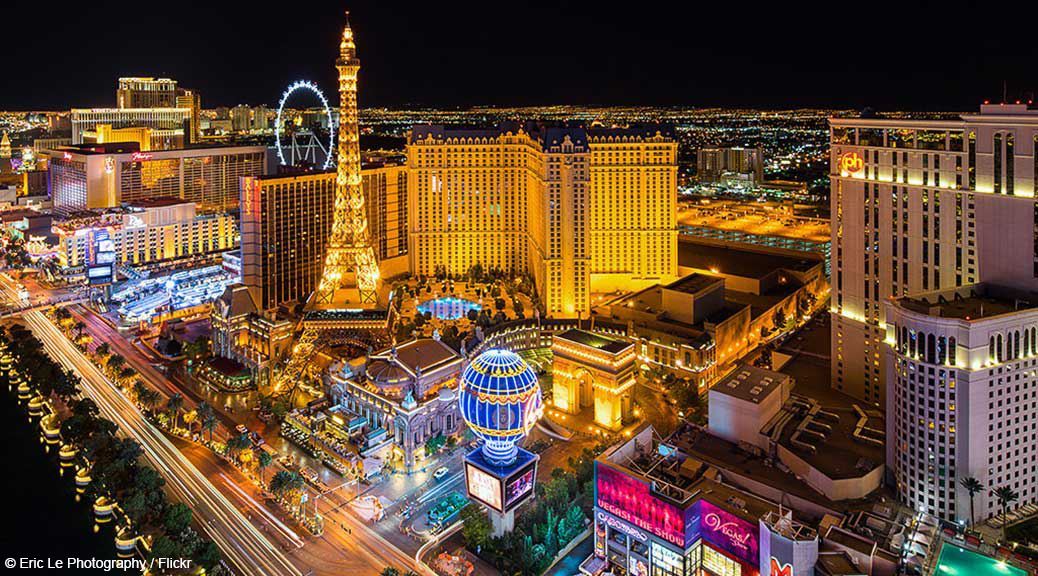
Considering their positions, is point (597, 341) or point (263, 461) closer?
point (263, 461)

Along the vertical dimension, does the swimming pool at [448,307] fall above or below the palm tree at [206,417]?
above

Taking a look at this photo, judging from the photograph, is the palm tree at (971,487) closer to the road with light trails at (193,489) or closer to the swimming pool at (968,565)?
the swimming pool at (968,565)

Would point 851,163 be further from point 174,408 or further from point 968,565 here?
point 174,408

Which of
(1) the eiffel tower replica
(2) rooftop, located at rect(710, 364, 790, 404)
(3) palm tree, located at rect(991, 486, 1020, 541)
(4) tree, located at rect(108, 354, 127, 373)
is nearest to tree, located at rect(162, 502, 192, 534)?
(4) tree, located at rect(108, 354, 127, 373)

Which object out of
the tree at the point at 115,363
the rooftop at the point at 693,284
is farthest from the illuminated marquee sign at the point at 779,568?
the tree at the point at 115,363

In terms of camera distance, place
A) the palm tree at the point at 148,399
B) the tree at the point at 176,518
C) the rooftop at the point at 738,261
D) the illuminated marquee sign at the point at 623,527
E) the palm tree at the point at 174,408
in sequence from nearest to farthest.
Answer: the illuminated marquee sign at the point at 623,527 → the tree at the point at 176,518 → the palm tree at the point at 174,408 → the palm tree at the point at 148,399 → the rooftop at the point at 738,261

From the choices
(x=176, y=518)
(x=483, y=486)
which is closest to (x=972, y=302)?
(x=483, y=486)

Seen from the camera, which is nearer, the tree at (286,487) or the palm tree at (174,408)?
the tree at (286,487)
